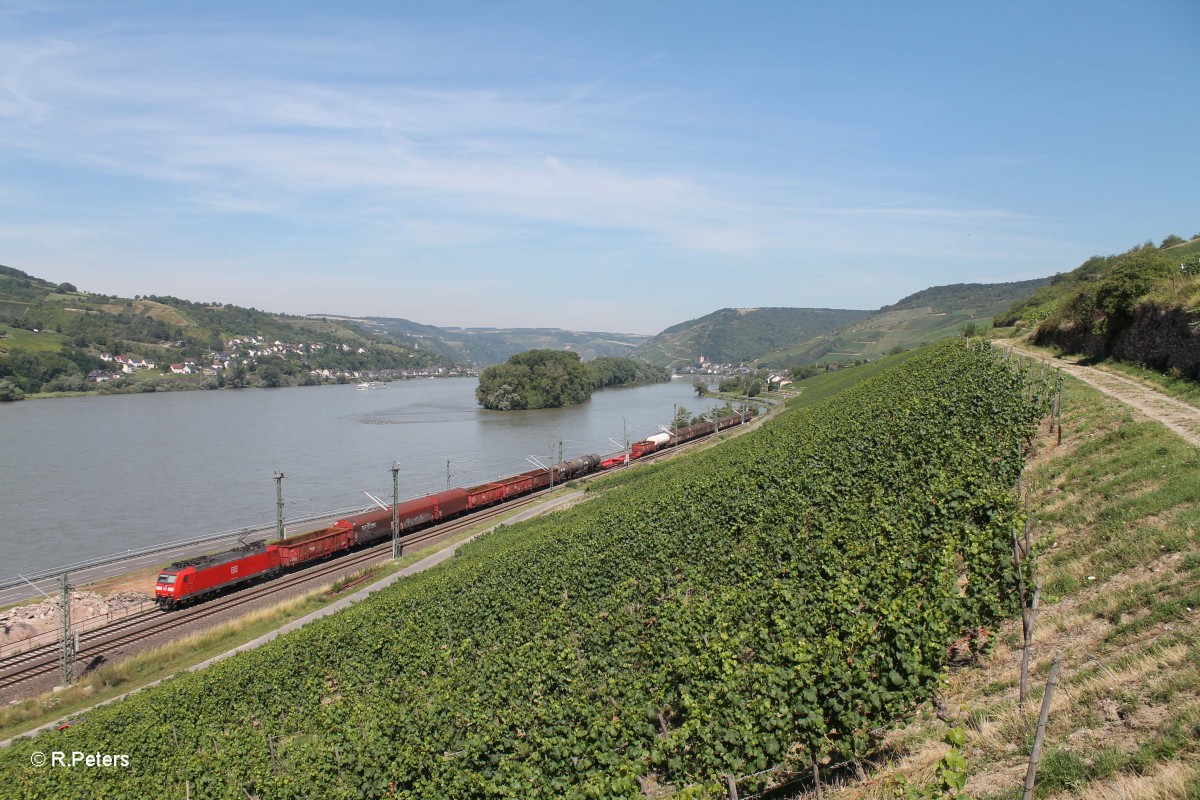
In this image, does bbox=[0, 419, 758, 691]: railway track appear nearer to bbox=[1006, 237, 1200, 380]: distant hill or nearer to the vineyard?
the vineyard

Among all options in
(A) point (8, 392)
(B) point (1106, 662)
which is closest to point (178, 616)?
(B) point (1106, 662)

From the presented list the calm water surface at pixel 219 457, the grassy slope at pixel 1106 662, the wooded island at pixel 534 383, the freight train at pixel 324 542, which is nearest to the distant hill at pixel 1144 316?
the grassy slope at pixel 1106 662

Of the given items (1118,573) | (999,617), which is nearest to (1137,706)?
(999,617)

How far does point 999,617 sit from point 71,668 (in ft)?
100

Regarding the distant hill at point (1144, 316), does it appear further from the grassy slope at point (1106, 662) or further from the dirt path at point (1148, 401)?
the grassy slope at point (1106, 662)

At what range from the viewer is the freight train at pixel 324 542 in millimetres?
32281

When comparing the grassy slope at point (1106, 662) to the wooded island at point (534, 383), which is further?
the wooded island at point (534, 383)

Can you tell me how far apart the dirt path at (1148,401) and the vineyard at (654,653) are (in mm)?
2398

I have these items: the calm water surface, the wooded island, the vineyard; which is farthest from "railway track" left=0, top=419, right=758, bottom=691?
the wooded island

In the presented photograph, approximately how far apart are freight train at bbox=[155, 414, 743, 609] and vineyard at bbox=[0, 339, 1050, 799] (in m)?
11.2

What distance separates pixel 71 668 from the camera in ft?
82.1

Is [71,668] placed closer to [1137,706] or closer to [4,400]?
[1137,706]

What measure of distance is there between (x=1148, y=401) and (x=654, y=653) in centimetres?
1826

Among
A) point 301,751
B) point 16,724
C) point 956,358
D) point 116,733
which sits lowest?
point 16,724
